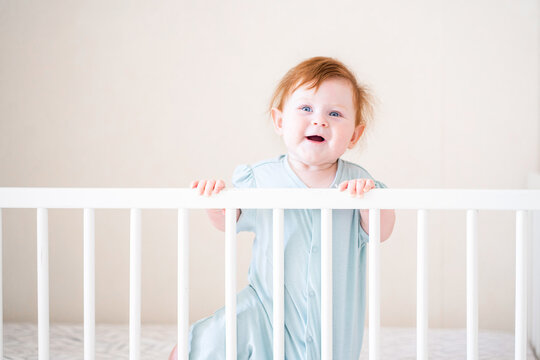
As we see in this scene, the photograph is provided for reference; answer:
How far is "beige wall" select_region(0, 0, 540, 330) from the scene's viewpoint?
2.26 meters

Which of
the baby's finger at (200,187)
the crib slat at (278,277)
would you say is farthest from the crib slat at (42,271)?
the crib slat at (278,277)

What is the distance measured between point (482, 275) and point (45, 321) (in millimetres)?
1709

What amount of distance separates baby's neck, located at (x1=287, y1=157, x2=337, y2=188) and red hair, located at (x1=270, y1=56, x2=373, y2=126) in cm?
12

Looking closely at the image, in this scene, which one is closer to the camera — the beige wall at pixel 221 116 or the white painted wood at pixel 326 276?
the white painted wood at pixel 326 276

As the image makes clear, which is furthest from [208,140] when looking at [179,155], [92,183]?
[92,183]

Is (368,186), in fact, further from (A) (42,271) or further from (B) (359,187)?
(A) (42,271)

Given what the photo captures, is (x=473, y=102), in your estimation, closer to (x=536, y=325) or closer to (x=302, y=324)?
(x=536, y=325)

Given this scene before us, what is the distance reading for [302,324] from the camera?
120 centimetres

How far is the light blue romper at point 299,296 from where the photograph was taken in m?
1.16

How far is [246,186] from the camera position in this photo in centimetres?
132

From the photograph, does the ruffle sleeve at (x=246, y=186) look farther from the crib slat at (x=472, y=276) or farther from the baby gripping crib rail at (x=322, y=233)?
the crib slat at (x=472, y=276)

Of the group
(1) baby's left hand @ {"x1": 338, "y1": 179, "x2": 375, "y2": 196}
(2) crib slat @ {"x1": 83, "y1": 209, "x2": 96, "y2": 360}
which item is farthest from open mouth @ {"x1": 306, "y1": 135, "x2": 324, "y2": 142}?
(2) crib slat @ {"x1": 83, "y1": 209, "x2": 96, "y2": 360}

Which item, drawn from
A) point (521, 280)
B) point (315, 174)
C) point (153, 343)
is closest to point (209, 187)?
point (315, 174)

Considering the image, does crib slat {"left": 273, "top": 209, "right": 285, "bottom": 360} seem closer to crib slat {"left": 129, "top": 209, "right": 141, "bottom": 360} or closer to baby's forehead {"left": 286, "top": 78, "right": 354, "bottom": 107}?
crib slat {"left": 129, "top": 209, "right": 141, "bottom": 360}
